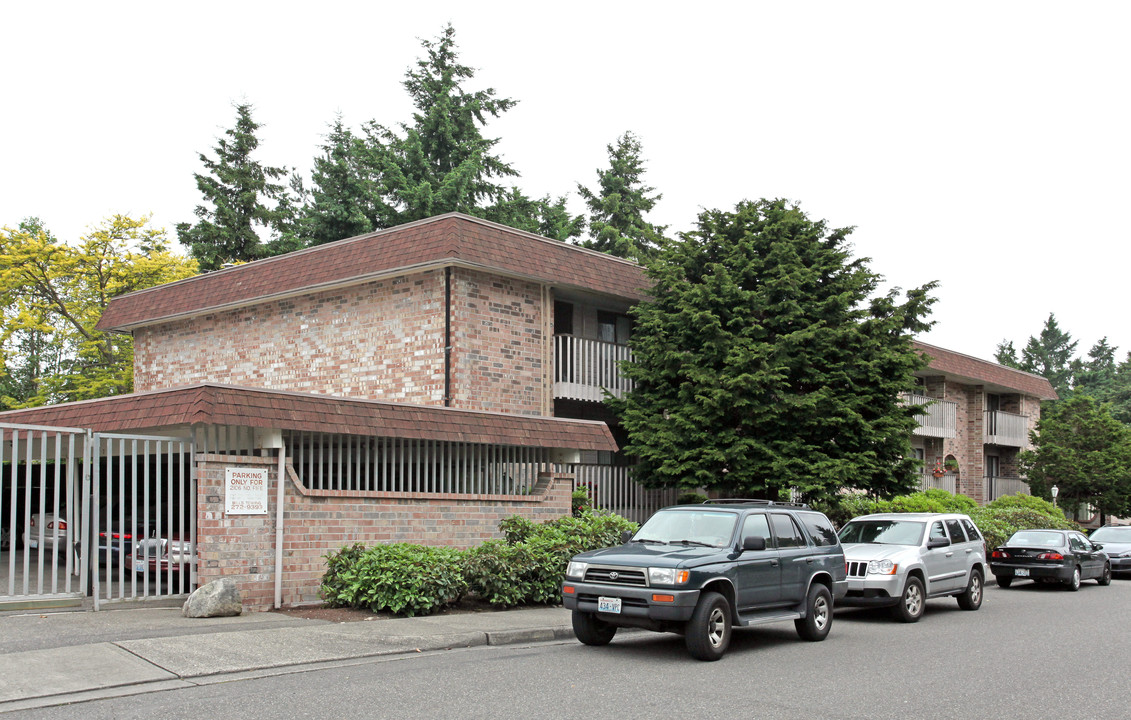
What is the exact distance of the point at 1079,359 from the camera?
89125mm

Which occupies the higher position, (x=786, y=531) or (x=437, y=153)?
(x=437, y=153)

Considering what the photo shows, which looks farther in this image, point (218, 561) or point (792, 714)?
point (218, 561)

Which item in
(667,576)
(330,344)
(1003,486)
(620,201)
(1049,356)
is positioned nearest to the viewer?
(667,576)

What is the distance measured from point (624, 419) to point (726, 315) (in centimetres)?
291

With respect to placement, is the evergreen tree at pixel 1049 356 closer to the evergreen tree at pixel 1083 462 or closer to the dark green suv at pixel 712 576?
the evergreen tree at pixel 1083 462

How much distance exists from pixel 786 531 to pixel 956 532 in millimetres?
5850

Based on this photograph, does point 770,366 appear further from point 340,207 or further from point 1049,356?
point 1049,356

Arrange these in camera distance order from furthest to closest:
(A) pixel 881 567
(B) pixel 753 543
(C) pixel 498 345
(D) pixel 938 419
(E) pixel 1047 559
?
(D) pixel 938 419
(E) pixel 1047 559
(C) pixel 498 345
(A) pixel 881 567
(B) pixel 753 543

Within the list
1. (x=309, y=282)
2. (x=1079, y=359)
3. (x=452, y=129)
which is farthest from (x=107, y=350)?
(x=1079, y=359)

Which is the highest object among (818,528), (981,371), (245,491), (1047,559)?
(981,371)

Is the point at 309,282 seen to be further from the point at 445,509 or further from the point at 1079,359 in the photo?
the point at 1079,359

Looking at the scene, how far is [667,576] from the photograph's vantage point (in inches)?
395

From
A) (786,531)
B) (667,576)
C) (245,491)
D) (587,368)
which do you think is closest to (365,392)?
(587,368)

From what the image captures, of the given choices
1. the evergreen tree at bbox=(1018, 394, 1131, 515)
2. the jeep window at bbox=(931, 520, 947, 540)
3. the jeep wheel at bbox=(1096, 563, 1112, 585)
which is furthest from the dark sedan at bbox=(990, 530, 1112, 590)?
the evergreen tree at bbox=(1018, 394, 1131, 515)
